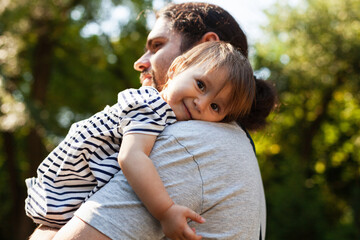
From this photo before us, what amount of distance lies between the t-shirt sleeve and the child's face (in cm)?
8

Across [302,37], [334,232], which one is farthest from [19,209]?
[302,37]

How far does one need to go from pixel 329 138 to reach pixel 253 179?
52.6ft

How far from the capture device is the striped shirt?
1.49m

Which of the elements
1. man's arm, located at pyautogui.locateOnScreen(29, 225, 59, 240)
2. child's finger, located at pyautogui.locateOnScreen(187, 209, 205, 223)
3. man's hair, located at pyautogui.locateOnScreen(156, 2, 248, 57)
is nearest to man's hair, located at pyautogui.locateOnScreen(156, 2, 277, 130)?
man's hair, located at pyautogui.locateOnScreen(156, 2, 248, 57)

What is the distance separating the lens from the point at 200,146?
4.84 feet

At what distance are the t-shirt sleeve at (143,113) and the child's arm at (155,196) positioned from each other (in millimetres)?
98

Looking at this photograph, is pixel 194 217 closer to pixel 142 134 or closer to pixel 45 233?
pixel 142 134

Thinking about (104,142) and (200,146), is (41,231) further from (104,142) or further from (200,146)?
(200,146)

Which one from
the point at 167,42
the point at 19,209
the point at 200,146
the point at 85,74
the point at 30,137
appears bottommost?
the point at 19,209

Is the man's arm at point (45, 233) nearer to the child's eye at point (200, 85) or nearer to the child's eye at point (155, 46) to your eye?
the child's eye at point (200, 85)

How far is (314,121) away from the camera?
51.0 ft

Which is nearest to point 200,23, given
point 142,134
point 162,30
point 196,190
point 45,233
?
point 162,30

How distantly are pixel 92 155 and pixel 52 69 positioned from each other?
12.8 meters

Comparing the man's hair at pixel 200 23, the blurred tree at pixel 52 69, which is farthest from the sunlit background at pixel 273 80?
the man's hair at pixel 200 23
